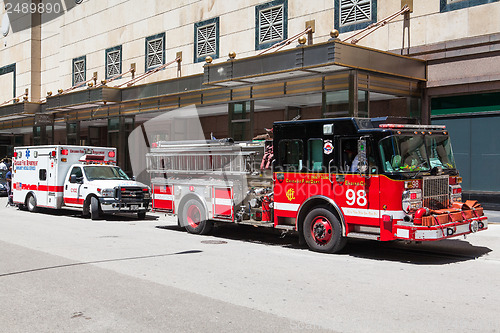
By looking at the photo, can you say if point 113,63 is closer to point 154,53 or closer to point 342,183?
point 154,53

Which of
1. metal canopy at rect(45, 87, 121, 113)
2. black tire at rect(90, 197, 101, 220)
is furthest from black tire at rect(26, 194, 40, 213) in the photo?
metal canopy at rect(45, 87, 121, 113)

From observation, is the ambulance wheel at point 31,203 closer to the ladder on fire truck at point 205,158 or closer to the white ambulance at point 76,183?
the white ambulance at point 76,183

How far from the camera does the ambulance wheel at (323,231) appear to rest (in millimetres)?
10539

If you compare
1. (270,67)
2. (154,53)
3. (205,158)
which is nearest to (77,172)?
(205,158)

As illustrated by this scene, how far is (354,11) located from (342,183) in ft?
34.3

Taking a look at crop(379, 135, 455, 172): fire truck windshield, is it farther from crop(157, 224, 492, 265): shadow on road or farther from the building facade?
the building facade

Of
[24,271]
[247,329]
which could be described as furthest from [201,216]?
[247,329]

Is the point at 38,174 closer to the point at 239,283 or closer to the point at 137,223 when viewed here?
the point at 137,223

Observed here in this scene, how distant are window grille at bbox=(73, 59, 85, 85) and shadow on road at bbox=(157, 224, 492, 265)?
22.4 m

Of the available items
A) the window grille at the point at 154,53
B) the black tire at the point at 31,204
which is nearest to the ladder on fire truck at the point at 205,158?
the black tire at the point at 31,204

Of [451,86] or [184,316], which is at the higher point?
[451,86]

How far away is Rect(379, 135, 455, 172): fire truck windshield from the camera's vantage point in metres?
9.95

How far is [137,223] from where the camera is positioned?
16.9 m

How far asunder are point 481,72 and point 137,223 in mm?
11753
